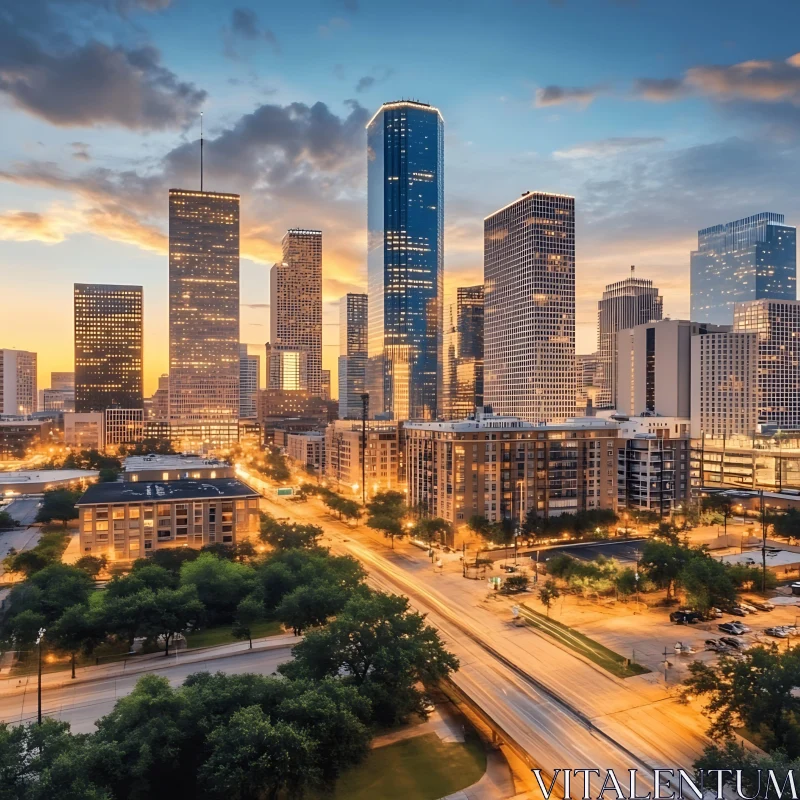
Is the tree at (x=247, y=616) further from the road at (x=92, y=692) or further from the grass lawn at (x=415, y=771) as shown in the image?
the grass lawn at (x=415, y=771)

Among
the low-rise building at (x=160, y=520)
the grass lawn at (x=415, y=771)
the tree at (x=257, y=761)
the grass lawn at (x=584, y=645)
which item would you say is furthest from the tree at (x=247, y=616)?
the low-rise building at (x=160, y=520)

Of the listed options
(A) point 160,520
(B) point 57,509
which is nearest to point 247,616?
(A) point 160,520

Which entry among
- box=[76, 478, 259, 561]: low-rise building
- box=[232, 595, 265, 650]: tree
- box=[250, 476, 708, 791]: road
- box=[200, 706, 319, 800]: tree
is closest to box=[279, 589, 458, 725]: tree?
box=[250, 476, 708, 791]: road

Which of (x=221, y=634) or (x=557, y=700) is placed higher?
(x=557, y=700)

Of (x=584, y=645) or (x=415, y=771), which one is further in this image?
(x=584, y=645)

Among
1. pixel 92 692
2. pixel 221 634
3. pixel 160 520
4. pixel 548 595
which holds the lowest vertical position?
pixel 221 634

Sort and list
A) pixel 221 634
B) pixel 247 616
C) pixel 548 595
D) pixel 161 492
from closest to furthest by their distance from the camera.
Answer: pixel 247 616, pixel 221 634, pixel 548 595, pixel 161 492

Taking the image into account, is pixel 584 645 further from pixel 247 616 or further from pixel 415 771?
pixel 247 616
